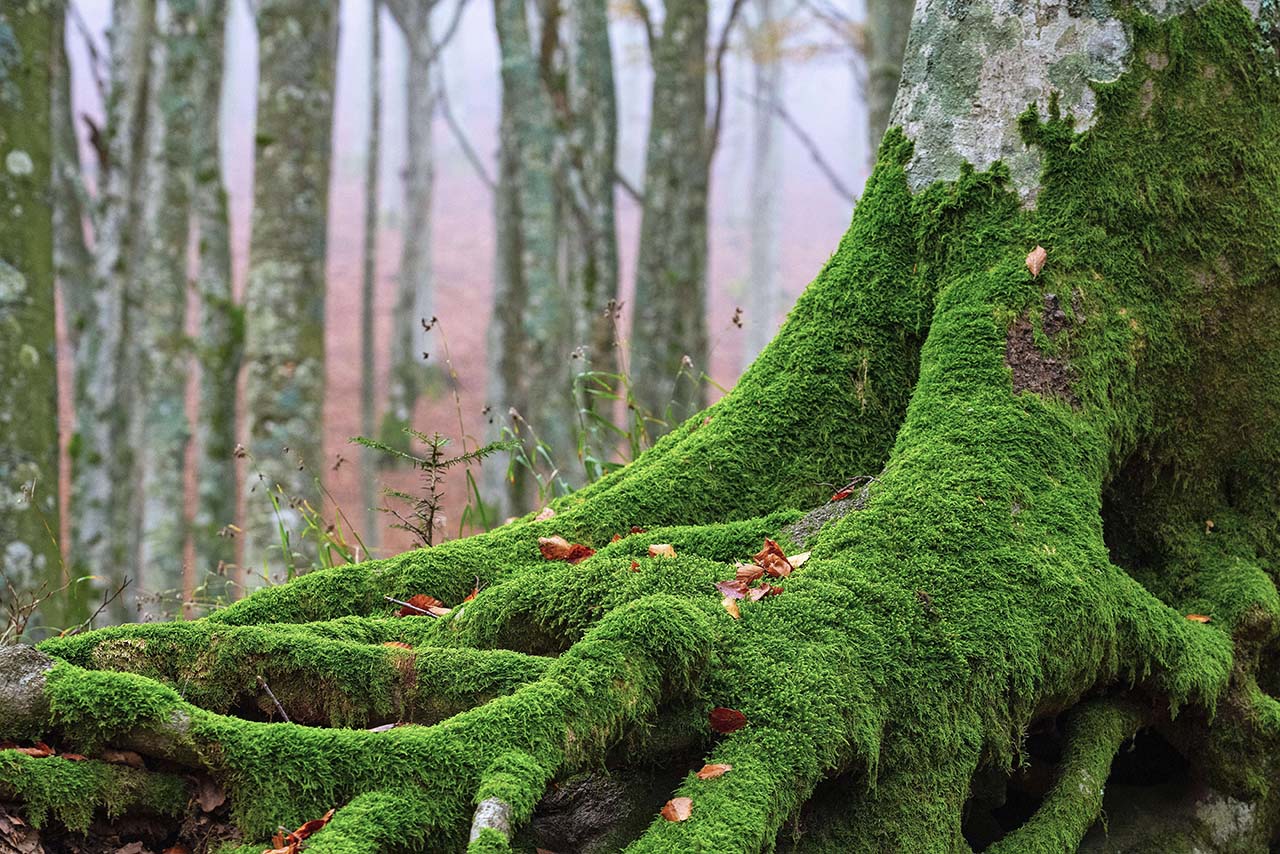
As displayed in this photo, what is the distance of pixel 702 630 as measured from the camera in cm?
228

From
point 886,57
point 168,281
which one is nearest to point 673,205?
point 886,57

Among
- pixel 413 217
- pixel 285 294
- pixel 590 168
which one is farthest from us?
pixel 413 217

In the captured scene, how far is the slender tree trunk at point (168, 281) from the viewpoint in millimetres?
10078

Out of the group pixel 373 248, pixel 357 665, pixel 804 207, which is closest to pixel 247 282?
pixel 357 665

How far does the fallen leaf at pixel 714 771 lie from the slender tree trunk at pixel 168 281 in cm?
884

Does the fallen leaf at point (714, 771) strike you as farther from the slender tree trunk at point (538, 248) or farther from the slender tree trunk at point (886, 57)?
the slender tree trunk at point (886, 57)

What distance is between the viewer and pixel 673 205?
1267cm

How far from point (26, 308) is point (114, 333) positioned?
16.6 ft

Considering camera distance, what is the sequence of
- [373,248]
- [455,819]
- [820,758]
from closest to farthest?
[455,819] → [820,758] → [373,248]

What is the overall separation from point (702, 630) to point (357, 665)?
0.76 meters

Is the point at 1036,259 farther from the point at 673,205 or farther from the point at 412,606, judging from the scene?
the point at 673,205

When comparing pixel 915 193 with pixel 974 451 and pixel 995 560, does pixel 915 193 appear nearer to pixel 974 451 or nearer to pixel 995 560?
pixel 974 451

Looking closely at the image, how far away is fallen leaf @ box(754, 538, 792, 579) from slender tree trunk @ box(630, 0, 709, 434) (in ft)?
31.0

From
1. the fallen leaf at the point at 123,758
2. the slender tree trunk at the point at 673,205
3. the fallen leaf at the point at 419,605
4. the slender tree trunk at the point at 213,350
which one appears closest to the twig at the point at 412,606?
the fallen leaf at the point at 419,605
